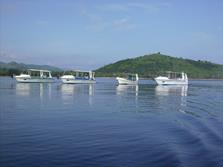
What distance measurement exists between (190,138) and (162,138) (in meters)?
1.82

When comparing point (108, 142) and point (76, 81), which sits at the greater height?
point (76, 81)

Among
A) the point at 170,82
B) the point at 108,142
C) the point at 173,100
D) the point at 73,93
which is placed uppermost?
the point at 170,82

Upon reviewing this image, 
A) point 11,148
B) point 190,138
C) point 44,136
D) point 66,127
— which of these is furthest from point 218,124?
point 11,148

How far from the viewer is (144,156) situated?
60.5 ft

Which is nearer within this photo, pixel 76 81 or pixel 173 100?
pixel 173 100

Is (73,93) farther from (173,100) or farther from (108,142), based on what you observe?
(108,142)

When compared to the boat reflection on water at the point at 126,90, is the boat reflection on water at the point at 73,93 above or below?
above

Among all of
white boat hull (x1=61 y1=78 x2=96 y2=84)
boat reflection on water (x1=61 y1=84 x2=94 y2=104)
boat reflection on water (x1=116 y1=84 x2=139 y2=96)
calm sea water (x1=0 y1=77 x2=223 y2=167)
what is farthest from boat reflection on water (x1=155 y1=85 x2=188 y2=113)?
white boat hull (x1=61 y1=78 x2=96 y2=84)

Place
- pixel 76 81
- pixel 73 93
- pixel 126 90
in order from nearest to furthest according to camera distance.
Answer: pixel 73 93 → pixel 126 90 → pixel 76 81

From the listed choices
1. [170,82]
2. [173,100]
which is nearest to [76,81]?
[170,82]

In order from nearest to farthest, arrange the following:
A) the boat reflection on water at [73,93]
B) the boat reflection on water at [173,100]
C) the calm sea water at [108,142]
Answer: the calm sea water at [108,142], the boat reflection on water at [173,100], the boat reflection on water at [73,93]

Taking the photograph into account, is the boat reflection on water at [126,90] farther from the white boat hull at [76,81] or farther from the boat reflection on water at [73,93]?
the white boat hull at [76,81]

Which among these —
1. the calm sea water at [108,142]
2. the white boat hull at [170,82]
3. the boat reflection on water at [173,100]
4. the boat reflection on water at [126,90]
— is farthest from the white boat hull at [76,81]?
the calm sea water at [108,142]

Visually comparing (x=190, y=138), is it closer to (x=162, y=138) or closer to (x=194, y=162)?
(x=162, y=138)
